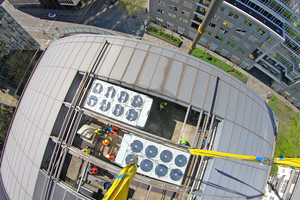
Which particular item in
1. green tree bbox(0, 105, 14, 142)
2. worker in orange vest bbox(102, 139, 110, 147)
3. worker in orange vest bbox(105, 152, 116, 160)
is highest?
worker in orange vest bbox(102, 139, 110, 147)

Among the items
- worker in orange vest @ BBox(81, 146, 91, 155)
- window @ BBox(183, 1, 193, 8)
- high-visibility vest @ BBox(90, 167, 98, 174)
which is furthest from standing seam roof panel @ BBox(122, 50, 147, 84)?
window @ BBox(183, 1, 193, 8)

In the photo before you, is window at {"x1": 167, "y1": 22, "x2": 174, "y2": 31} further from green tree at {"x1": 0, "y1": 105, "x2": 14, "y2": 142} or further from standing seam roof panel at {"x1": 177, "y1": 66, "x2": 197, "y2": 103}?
green tree at {"x1": 0, "y1": 105, "x2": 14, "y2": 142}

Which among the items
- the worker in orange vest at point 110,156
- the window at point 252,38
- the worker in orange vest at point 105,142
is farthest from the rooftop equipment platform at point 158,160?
the window at point 252,38

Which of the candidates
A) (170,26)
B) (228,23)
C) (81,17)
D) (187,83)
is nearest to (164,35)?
(170,26)

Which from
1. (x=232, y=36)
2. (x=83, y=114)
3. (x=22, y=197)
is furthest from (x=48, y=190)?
(x=232, y=36)

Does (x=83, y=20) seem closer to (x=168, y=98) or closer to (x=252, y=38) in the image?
(x=168, y=98)

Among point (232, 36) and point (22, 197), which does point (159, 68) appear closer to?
point (22, 197)
